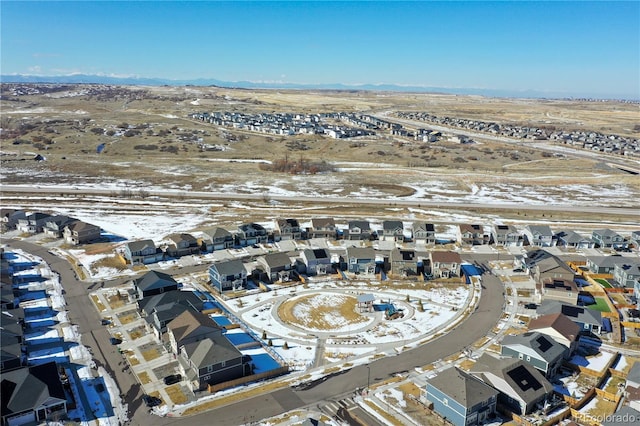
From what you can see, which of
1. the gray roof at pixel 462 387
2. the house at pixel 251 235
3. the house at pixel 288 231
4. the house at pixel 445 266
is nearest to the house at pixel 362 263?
the house at pixel 445 266

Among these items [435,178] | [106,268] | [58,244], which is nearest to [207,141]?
[435,178]

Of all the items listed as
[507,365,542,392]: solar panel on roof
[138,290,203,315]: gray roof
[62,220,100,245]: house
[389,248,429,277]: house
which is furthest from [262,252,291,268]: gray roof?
[62,220,100,245]: house

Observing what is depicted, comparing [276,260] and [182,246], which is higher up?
[276,260]

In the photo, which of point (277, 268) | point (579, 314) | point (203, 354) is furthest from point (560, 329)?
point (203, 354)

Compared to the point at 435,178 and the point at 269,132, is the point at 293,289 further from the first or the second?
the point at 269,132

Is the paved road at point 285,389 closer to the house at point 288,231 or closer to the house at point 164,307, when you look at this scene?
the house at point 164,307

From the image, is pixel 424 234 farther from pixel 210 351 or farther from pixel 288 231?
pixel 210 351
